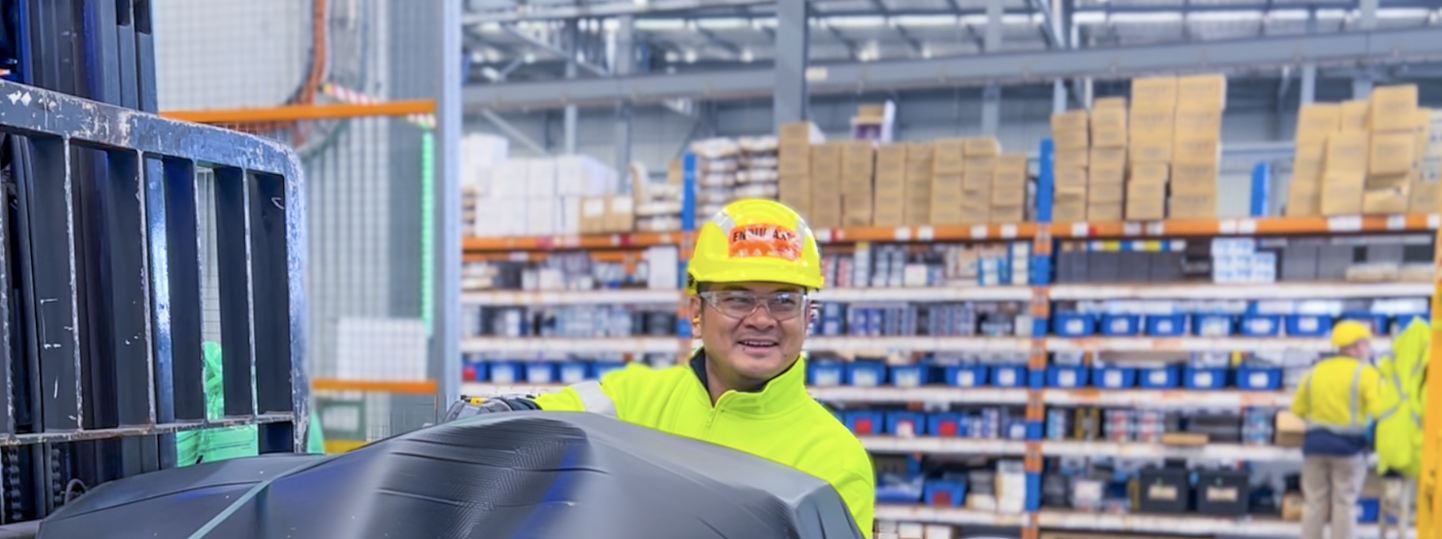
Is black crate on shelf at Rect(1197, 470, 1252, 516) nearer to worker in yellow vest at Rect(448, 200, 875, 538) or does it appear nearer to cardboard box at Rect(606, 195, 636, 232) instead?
cardboard box at Rect(606, 195, 636, 232)

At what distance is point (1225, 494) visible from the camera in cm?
617

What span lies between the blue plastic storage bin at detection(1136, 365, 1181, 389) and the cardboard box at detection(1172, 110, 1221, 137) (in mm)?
1580

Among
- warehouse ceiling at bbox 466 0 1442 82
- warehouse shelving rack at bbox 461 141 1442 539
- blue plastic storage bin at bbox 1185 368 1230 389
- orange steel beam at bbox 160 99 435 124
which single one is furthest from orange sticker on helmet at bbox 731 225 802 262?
warehouse ceiling at bbox 466 0 1442 82

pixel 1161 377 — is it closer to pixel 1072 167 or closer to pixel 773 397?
Answer: pixel 1072 167

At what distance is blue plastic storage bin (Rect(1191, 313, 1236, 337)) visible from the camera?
6094 millimetres

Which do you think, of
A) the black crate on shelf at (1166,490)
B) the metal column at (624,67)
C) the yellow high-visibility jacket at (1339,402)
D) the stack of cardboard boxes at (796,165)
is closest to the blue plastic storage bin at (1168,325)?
the yellow high-visibility jacket at (1339,402)

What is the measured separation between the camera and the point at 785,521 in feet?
3.55

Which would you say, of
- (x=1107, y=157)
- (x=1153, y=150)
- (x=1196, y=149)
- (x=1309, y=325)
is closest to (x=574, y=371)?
(x=1107, y=157)

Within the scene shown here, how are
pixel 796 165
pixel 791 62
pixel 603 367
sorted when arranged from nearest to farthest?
pixel 796 165
pixel 603 367
pixel 791 62

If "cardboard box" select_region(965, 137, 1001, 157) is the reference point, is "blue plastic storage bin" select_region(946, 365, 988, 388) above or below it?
below

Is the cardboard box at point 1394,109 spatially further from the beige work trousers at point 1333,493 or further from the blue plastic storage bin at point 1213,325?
the beige work trousers at point 1333,493

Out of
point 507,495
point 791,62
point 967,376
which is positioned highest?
point 791,62

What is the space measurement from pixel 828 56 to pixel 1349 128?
34.6ft

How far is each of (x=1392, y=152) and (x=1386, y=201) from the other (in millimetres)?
309
